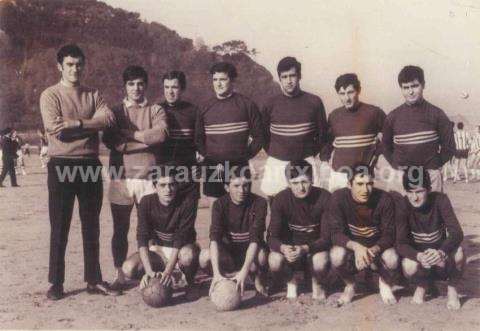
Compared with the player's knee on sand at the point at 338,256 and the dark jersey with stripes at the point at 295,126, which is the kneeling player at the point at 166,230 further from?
the player's knee on sand at the point at 338,256

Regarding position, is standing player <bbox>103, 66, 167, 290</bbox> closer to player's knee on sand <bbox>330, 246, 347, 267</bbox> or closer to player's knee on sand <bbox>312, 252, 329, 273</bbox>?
player's knee on sand <bbox>312, 252, 329, 273</bbox>

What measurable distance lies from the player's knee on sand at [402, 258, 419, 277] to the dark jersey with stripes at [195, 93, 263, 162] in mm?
1682

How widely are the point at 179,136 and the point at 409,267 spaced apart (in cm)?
240

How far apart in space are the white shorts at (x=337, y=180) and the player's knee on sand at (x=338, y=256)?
32.5 inches

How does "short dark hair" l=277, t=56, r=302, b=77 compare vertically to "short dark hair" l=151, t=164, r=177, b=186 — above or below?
above

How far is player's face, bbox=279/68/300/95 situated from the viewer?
17.9 ft

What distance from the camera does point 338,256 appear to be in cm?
484

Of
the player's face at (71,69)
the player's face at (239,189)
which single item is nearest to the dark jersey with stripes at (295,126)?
the player's face at (239,189)

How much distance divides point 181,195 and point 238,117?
0.92 m

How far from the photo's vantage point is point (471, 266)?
6.21 meters

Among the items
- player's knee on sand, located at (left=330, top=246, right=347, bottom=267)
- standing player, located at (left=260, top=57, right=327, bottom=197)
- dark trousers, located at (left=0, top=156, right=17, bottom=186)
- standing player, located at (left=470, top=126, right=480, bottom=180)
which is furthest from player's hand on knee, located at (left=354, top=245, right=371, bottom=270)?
standing player, located at (left=470, top=126, right=480, bottom=180)

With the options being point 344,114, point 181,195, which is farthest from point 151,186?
point 344,114

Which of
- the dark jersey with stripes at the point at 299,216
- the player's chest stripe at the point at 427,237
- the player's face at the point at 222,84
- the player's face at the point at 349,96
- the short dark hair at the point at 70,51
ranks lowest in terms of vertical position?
the player's chest stripe at the point at 427,237

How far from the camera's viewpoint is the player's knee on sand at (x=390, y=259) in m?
4.78
